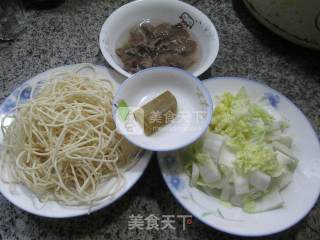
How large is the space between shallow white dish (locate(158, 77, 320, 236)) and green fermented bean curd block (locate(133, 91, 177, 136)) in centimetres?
8

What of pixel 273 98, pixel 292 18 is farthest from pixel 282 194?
pixel 292 18

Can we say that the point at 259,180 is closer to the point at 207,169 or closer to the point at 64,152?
the point at 207,169

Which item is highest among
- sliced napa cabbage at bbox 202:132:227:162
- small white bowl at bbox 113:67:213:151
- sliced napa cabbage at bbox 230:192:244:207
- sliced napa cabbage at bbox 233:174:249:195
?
small white bowl at bbox 113:67:213:151

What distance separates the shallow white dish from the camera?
77 centimetres

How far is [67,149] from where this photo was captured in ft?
2.74

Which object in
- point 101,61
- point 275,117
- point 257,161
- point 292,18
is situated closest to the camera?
point 257,161

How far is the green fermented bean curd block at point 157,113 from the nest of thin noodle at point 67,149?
66mm

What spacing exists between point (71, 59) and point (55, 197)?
0.53m

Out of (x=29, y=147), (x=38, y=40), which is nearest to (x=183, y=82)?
(x=29, y=147)

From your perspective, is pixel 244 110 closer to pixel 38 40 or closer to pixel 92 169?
pixel 92 169

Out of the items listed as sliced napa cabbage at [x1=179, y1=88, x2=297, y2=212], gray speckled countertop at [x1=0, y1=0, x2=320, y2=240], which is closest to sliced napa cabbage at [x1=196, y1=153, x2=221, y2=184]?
sliced napa cabbage at [x1=179, y1=88, x2=297, y2=212]

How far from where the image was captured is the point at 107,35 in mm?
1080

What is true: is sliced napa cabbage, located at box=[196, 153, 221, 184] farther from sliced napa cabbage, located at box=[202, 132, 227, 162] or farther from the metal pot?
the metal pot

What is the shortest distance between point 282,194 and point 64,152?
0.53 metres
